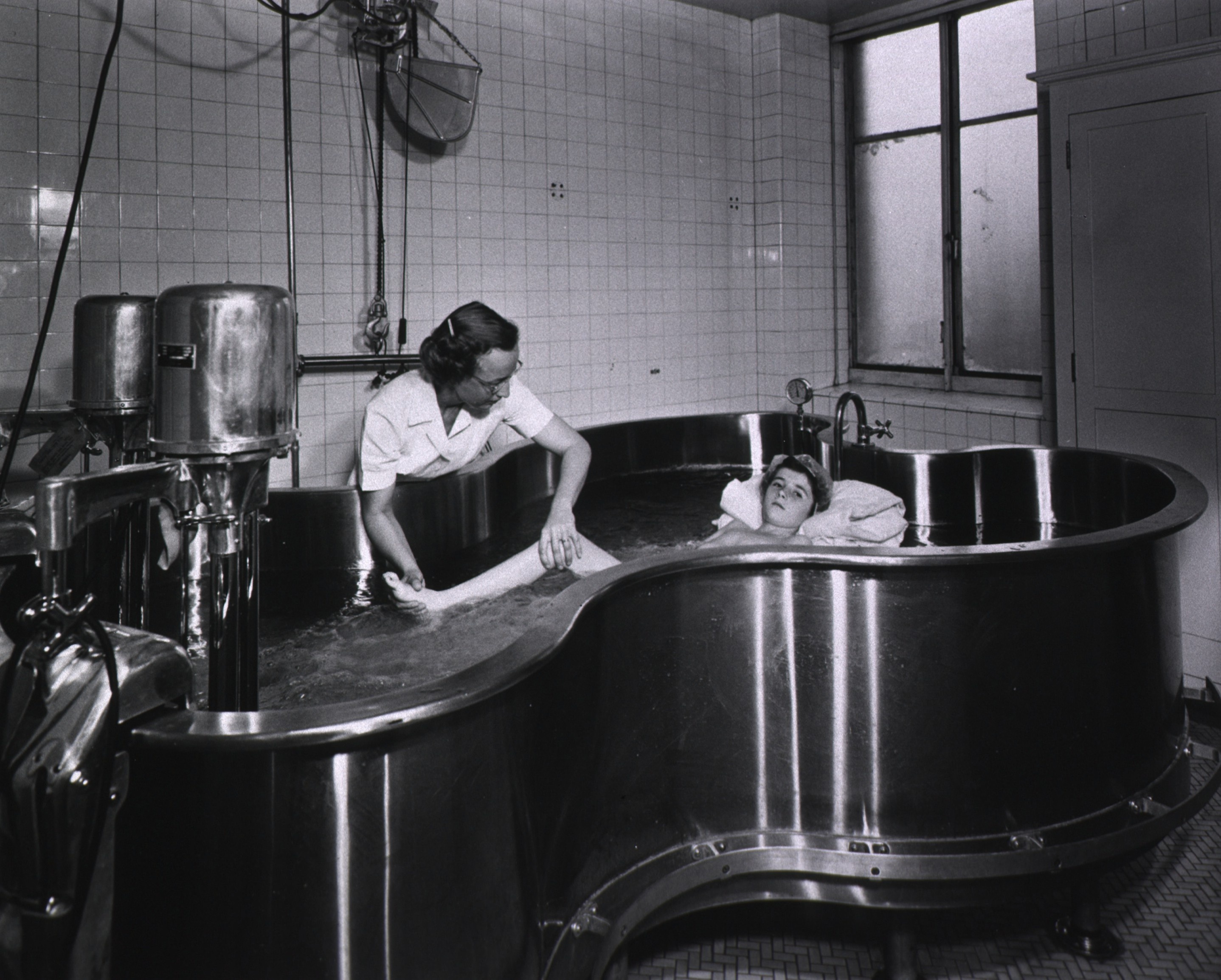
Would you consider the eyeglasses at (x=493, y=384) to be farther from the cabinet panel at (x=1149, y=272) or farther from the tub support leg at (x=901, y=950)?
the cabinet panel at (x=1149, y=272)

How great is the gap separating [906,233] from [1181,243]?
5.85ft

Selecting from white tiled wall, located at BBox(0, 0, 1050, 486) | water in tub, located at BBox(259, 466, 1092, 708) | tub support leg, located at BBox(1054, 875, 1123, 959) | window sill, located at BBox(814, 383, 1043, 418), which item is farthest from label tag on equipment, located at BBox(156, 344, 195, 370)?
window sill, located at BBox(814, 383, 1043, 418)

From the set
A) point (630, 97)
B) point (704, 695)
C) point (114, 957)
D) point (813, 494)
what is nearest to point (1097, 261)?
point (813, 494)

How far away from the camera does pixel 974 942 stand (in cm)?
196

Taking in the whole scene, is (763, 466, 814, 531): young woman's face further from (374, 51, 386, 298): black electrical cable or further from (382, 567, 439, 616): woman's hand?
(374, 51, 386, 298): black electrical cable

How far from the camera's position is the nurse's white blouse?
8.11 feet

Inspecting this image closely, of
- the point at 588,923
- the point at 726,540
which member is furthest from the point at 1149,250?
the point at 588,923

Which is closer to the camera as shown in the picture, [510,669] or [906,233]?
[510,669]

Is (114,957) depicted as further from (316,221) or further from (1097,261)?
(1097,261)

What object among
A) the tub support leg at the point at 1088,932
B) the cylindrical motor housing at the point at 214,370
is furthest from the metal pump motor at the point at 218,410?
the tub support leg at the point at 1088,932

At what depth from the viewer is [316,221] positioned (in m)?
3.59

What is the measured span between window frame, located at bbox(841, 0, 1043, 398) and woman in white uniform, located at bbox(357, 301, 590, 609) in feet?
8.50

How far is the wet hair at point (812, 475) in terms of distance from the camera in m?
2.97

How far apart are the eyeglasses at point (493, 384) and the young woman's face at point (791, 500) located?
927mm
